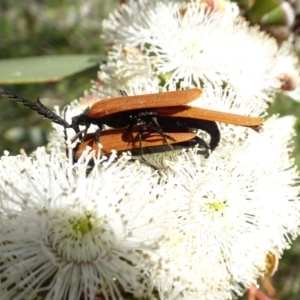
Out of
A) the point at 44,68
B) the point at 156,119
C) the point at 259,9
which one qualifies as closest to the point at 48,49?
the point at 44,68

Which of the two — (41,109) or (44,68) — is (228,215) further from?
(44,68)

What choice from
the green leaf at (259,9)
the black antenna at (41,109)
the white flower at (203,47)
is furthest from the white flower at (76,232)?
the green leaf at (259,9)

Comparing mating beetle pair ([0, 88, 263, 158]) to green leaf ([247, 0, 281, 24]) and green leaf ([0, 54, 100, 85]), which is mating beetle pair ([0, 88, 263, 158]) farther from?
green leaf ([247, 0, 281, 24])

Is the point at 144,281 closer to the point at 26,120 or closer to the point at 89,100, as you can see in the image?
the point at 89,100

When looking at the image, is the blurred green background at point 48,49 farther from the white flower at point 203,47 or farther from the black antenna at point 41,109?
the black antenna at point 41,109

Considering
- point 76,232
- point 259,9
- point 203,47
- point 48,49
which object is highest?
point 48,49

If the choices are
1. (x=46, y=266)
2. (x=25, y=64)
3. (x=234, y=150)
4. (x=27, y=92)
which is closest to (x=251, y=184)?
(x=234, y=150)
